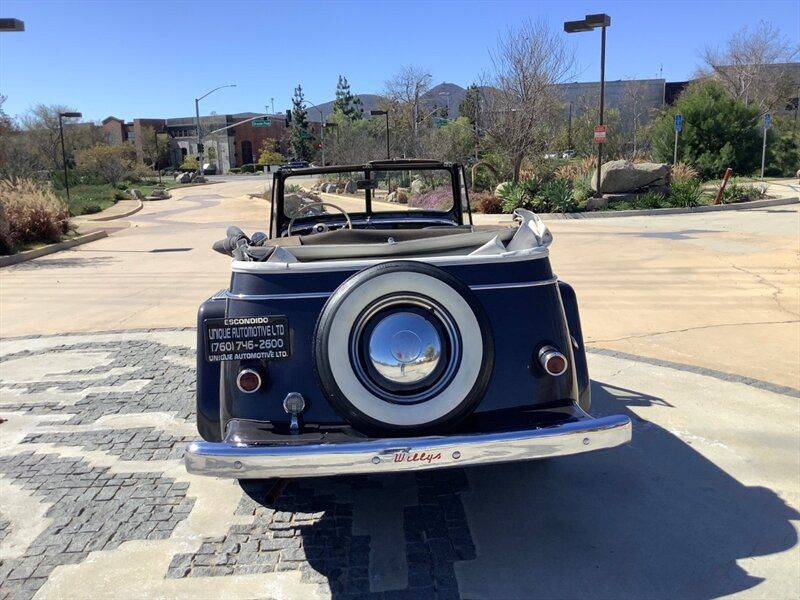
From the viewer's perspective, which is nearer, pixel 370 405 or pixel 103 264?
pixel 370 405

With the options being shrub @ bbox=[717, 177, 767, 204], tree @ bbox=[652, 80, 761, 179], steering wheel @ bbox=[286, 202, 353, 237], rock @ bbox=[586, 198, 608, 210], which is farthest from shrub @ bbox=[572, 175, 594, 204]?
steering wheel @ bbox=[286, 202, 353, 237]

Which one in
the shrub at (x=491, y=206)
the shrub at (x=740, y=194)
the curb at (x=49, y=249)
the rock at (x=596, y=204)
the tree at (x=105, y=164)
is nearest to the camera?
the curb at (x=49, y=249)

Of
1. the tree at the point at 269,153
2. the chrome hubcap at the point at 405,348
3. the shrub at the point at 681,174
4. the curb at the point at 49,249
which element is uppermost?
the tree at the point at 269,153

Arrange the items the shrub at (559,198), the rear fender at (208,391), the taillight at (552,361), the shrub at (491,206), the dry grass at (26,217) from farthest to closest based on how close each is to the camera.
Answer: the shrub at (491,206), the shrub at (559,198), the dry grass at (26,217), the rear fender at (208,391), the taillight at (552,361)

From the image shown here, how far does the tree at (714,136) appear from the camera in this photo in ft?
93.3

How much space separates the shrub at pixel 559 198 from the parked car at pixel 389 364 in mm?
16940

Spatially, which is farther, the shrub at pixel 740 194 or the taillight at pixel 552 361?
the shrub at pixel 740 194

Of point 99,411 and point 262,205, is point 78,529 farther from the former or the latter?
point 262,205

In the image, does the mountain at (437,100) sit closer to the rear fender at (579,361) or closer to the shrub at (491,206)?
the shrub at (491,206)

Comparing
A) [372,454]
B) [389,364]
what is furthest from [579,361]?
[372,454]

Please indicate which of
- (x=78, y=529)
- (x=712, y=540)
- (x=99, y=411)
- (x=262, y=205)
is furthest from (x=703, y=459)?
(x=262, y=205)

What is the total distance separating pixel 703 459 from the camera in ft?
12.4

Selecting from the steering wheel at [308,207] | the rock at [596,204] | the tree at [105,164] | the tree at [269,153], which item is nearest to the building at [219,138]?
the tree at [269,153]

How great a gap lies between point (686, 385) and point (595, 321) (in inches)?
84.8
